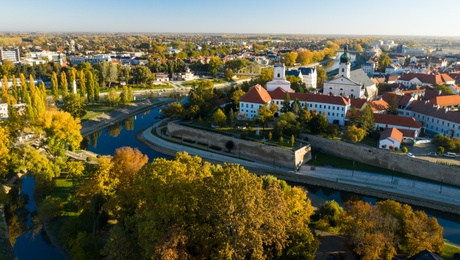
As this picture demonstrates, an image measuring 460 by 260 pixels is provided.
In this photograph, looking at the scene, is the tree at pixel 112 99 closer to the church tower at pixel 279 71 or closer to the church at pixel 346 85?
the church tower at pixel 279 71

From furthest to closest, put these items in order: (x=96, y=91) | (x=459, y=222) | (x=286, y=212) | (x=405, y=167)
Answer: (x=96, y=91), (x=405, y=167), (x=459, y=222), (x=286, y=212)

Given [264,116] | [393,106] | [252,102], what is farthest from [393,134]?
[252,102]

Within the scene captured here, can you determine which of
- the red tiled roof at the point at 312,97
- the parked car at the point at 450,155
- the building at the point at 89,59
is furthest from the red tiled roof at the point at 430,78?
the building at the point at 89,59

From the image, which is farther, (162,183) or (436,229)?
(436,229)

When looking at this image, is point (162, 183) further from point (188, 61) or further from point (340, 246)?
point (188, 61)

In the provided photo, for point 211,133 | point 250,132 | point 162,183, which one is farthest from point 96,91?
point 162,183
